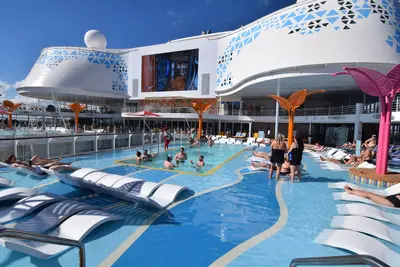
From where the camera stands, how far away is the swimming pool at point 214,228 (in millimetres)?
3082

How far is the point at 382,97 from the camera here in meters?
7.46

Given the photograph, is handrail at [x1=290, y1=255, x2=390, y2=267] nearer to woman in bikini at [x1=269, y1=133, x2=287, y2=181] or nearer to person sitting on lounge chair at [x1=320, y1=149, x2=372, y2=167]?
woman in bikini at [x1=269, y1=133, x2=287, y2=181]

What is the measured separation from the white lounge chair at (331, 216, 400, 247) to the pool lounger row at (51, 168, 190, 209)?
309 centimetres

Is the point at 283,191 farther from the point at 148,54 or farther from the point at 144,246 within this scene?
the point at 148,54

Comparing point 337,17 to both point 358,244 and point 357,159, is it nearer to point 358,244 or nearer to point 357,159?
point 357,159

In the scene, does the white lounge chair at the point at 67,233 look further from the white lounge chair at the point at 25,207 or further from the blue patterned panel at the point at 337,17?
the blue patterned panel at the point at 337,17

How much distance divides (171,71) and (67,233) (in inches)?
1208

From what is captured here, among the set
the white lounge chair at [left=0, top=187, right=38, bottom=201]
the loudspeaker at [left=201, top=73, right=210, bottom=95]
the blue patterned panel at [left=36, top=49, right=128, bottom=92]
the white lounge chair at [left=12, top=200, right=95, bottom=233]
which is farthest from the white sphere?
the white lounge chair at [left=12, top=200, right=95, bottom=233]

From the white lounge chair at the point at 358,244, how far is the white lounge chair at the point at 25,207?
4492 millimetres

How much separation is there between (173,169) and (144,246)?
5329 millimetres

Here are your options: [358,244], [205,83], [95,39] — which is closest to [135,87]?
[95,39]

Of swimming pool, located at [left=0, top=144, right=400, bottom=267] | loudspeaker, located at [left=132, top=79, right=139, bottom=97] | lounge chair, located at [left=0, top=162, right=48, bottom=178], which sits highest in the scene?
loudspeaker, located at [left=132, top=79, right=139, bottom=97]

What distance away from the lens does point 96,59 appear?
3488cm

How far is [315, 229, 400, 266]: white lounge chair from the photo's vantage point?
2.95 meters
